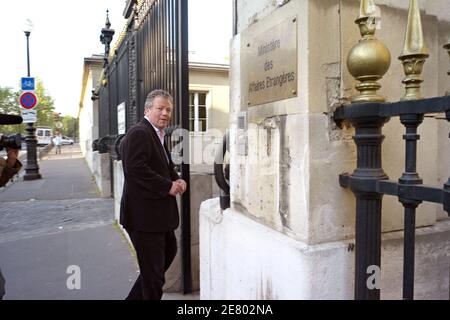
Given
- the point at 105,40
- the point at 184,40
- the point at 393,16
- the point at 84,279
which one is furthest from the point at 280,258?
the point at 105,40

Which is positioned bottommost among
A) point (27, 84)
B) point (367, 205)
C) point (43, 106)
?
point (367, 205)

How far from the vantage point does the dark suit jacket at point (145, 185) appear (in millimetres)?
2969

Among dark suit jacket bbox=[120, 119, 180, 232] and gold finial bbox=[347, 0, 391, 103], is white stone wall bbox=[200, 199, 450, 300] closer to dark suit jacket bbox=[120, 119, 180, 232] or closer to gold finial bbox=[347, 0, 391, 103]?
gold finial bbox=[347, 0, 391, 103]

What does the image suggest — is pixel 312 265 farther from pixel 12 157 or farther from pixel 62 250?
pixel 62 250

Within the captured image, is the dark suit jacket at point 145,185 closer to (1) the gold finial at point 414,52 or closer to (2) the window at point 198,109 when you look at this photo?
(1) the gold finial at point 414,52

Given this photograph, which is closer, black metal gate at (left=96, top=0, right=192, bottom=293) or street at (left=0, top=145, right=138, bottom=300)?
black metal gate at (left=96, top=0, right=192, bottom=293)

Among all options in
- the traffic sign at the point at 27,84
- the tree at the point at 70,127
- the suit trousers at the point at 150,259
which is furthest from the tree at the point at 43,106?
the suit trousers at the point at 150,259

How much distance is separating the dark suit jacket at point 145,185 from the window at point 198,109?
558 inches

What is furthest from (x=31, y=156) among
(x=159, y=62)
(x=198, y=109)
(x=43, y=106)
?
(x=43, y=106)

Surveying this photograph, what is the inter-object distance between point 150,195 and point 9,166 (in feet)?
3.46

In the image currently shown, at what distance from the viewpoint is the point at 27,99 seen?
41.3 ft

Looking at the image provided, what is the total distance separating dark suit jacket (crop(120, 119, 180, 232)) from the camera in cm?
297

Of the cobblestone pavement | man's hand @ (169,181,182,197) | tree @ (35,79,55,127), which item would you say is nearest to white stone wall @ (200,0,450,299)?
man's hand @ (169,181,182,197)

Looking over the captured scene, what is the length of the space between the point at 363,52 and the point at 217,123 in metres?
16.4
